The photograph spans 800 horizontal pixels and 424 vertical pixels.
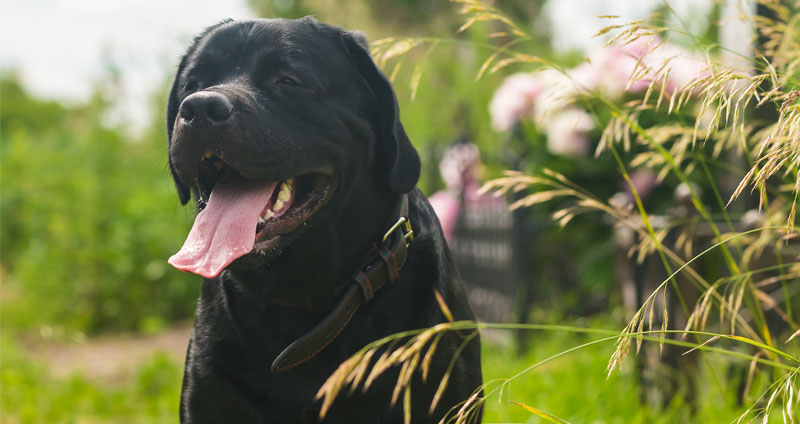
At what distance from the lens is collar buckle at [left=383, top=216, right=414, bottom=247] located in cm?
193

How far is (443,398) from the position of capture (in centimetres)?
184

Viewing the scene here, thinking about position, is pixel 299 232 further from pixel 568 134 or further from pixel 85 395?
pixel 568 134

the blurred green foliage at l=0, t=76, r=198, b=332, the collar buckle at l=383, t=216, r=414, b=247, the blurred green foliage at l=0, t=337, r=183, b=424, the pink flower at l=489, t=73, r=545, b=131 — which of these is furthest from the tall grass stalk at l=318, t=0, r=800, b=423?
the blurred green foliage at l=0, t=76, r=198, b=332

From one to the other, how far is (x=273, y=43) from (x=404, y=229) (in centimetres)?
63

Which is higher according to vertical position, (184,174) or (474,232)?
(184,174)

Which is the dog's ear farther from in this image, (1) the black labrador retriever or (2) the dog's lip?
(2) the dog's lip

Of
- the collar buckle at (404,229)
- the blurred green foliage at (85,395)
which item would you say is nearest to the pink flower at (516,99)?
the blurred green foliage at (85,395)

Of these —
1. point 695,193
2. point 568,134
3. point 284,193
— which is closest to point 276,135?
point 284,193

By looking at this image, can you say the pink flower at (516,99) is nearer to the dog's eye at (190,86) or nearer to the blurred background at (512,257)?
the blurred background at (512,257)

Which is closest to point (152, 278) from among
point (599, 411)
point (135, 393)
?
point (135, 393)

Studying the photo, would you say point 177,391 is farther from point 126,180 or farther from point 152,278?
point 126,180

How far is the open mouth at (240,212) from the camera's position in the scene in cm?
178

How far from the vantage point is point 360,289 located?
1.90 metres

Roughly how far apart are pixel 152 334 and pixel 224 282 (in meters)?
3.93
